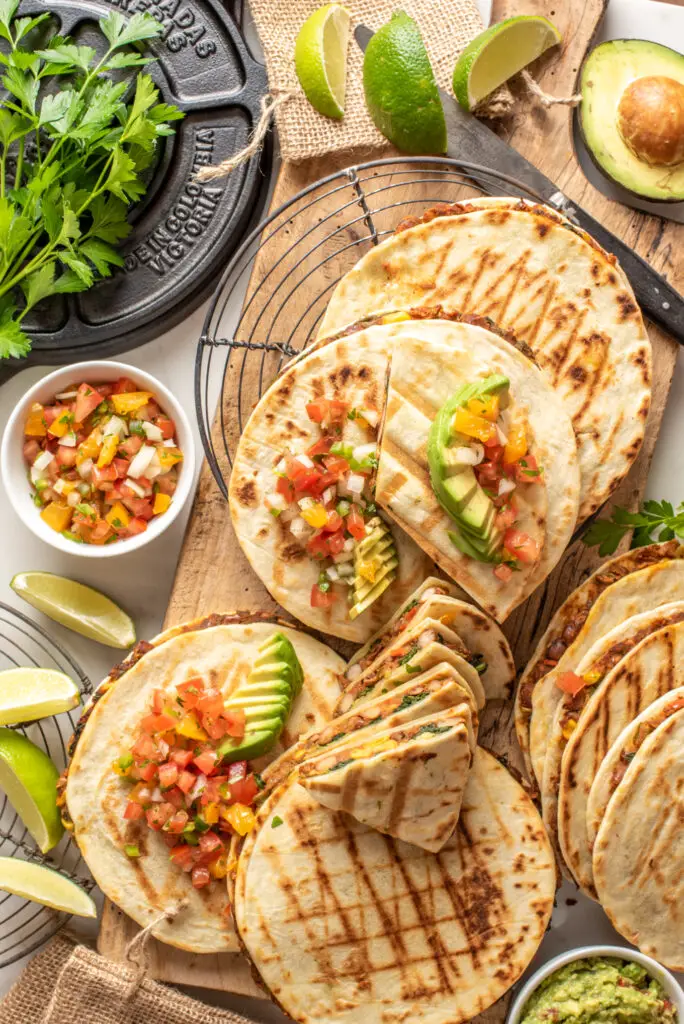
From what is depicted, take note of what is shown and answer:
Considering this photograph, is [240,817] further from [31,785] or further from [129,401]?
[129,401]

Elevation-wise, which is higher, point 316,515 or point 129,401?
point 129,401

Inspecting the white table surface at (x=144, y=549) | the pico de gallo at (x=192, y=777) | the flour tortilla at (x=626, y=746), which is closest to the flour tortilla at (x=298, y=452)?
the pico de gallo at (x=192, y=777)

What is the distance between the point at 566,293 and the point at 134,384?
6.92 ft

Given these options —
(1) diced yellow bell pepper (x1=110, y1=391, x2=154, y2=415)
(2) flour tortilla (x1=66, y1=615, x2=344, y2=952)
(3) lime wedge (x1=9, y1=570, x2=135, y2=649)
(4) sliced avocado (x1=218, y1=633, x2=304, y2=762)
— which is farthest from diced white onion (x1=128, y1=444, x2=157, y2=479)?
(4) sliced avocado (x1=218, y1=633, x2=304, y2=762)

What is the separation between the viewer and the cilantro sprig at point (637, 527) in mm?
4801

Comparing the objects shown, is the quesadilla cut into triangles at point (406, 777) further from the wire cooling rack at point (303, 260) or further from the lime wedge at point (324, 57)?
the lime wedge at point (324, 57)

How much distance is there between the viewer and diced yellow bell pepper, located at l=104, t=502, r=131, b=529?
502 centimetres

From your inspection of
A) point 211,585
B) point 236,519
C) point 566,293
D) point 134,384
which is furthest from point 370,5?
point 211,585

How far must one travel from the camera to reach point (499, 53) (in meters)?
4.90

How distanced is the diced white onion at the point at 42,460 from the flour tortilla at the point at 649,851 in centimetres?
306

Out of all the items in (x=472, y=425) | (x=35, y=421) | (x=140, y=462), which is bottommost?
(x=140, y=462)

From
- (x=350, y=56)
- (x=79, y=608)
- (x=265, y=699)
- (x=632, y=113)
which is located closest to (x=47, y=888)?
(x=79, y=608)

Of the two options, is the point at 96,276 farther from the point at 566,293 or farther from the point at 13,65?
the point at 566,293

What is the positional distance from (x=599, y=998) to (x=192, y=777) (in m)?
2.15
